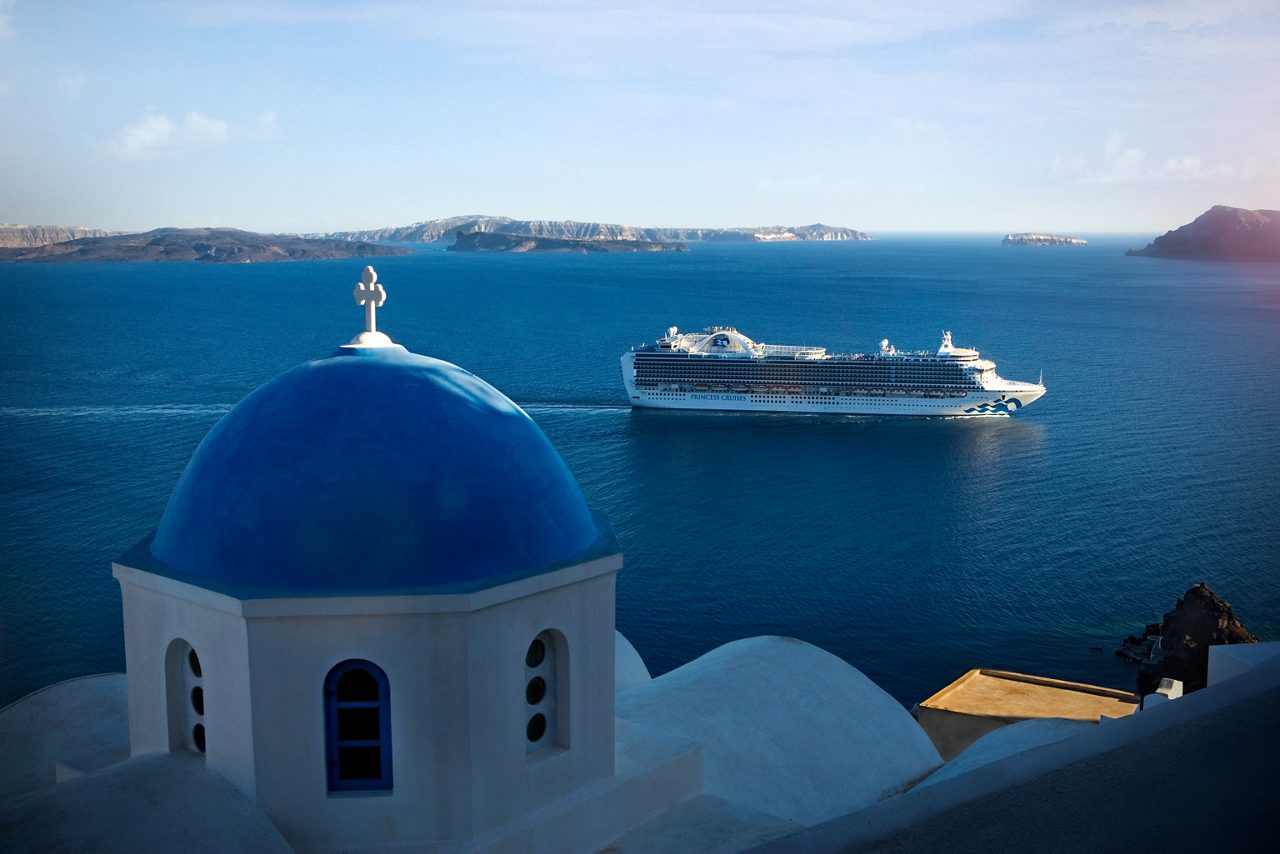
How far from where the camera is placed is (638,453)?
3978 cm

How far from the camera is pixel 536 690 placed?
636 cm

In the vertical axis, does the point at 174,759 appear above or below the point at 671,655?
above

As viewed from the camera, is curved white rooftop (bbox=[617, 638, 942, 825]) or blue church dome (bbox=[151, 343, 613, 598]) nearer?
blue church dome (bbox=[151, 343, 613, 598])

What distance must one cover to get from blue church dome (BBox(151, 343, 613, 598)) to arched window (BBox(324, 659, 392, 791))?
0.48 metres

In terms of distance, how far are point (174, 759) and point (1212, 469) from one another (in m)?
36.4

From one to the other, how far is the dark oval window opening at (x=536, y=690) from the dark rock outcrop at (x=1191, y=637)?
52.7 ft

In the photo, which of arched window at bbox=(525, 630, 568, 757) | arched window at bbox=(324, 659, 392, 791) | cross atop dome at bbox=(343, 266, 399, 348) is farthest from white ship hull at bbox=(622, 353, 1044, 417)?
arched window at bbox=(324, 659, 392, 791)

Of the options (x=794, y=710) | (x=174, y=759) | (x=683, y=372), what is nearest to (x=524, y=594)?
(x=174, y=759)

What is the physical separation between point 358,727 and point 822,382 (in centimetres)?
4528

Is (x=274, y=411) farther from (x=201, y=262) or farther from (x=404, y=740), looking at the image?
(x=201, y=262)

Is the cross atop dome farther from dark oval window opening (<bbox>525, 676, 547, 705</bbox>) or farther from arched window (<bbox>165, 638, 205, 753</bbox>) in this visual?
dark oval window opening (<bbox>525, 676, 547, 705</bbox>)

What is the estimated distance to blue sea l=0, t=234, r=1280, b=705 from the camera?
2375 cm

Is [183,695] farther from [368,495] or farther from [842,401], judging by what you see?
[842,401]

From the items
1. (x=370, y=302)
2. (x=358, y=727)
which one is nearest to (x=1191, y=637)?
(x=370, y=302)
